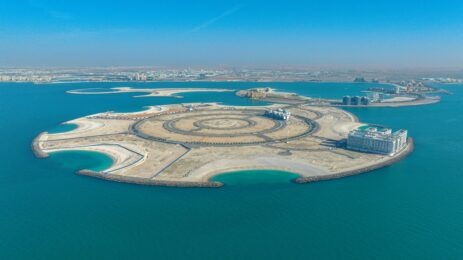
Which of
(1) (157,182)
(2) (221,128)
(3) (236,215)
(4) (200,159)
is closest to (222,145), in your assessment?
(4) (200,159)

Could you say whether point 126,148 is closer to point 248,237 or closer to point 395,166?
point 248,237

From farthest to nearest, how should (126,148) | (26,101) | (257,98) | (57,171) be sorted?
(257,98) < (26,101) < (126,148) < (57,171)

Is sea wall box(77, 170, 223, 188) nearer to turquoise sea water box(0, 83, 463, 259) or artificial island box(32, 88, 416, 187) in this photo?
artificial island box(32, 88, 416, 187)

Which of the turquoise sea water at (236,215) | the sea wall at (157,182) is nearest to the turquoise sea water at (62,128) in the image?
the turquoise sea water at (236,215)

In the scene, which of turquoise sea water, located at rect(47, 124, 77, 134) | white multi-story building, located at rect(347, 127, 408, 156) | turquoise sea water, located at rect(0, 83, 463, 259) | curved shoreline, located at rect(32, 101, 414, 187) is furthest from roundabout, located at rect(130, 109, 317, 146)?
turquoise sea water, located at rect(0, 83, 463, 259)

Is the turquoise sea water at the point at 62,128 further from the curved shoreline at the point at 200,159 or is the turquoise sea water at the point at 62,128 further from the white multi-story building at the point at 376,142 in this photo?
the white multi-story building at the point at 376,142

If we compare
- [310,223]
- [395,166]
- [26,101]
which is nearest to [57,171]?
[310,223]

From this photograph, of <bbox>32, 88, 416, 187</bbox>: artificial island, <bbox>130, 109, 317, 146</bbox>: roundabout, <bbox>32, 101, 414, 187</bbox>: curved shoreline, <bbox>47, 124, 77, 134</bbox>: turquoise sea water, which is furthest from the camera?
<bbox>47, 124, 77, 134</bbox>: turquoise sea water
